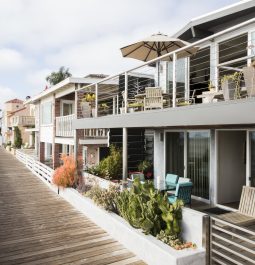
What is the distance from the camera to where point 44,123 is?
24.4 metres

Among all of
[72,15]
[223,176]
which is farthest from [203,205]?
[72,15]

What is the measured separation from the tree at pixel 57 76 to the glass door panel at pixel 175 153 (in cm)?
4490

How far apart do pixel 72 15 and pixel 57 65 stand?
42.4 meters

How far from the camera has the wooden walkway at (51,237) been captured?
750cm

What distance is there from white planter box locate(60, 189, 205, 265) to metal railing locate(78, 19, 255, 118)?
319 cm

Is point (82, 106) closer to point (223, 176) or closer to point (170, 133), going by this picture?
point (170, 133)

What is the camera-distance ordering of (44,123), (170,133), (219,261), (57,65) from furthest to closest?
(57,65) → (44,123) → (170,133) → (219,261)

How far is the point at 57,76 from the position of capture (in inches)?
2180

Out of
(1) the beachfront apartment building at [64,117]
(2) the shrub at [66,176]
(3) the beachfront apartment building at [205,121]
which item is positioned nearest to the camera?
(3) the beachfront apartment building at [205,121]

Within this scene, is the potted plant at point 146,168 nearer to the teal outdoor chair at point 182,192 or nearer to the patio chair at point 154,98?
the teal outdoor chair at point 182,192

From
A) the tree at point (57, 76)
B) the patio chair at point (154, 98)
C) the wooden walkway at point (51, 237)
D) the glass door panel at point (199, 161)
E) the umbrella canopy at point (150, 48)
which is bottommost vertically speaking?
the wooden walkway at point (51, 237)

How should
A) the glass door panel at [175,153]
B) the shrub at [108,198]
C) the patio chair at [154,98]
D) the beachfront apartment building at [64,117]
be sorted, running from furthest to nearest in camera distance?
1. the beachfront apartment building at [64,117]
2. the glass door panel at [175,153]
3. the shrub at [108,198]
4. the patio chair at [154,98]

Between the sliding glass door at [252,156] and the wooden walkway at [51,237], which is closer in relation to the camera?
the wooden walkway at [51,237]

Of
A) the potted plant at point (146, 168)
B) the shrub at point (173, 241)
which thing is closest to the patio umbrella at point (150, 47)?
the shrub at point (173, 241)
